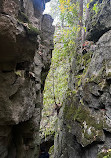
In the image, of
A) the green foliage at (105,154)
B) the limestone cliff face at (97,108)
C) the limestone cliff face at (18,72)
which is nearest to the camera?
the limestone cliff face at (18,72)

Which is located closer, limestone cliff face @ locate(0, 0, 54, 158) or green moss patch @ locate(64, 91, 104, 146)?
limestone cliff face @ locate(0, 0, 54, 158)

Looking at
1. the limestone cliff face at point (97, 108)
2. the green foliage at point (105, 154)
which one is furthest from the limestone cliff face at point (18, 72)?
the green foliage at point (105, 154)

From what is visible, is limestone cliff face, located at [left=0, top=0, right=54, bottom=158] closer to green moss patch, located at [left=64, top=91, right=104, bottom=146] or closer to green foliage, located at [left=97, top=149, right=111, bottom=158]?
green moss patch, located at [left=64, top=91, right=104, bottom=146]

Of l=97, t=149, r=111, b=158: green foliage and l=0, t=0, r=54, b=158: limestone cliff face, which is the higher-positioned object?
l=0, t=0, r=54, b=158: limestone cliff face

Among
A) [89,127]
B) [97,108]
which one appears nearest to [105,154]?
[89,127]

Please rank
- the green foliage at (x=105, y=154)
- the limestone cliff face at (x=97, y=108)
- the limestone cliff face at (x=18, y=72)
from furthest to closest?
the limestone cliff face at (x=97, y=108)
the green foliage at (x=105, y=154)
the limestone cliff face at (x=18, y=72)

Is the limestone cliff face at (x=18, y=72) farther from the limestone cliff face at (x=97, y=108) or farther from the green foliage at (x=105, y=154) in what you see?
the green foliage at (x=105, y=154)

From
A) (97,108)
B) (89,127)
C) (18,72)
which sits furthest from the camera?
(97,108)

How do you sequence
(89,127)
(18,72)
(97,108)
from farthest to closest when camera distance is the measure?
(97,108), (89,127), (18,72)

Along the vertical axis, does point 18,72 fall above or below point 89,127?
above

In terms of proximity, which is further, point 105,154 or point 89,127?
point 89,127

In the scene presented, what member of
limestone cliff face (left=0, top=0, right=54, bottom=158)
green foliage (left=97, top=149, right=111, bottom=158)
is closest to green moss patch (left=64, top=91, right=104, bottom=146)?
green foliage (left=97, top=149, right=111, bottom=158)

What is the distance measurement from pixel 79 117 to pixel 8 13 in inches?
A: 209

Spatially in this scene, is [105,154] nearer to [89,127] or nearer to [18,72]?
[89,127]
